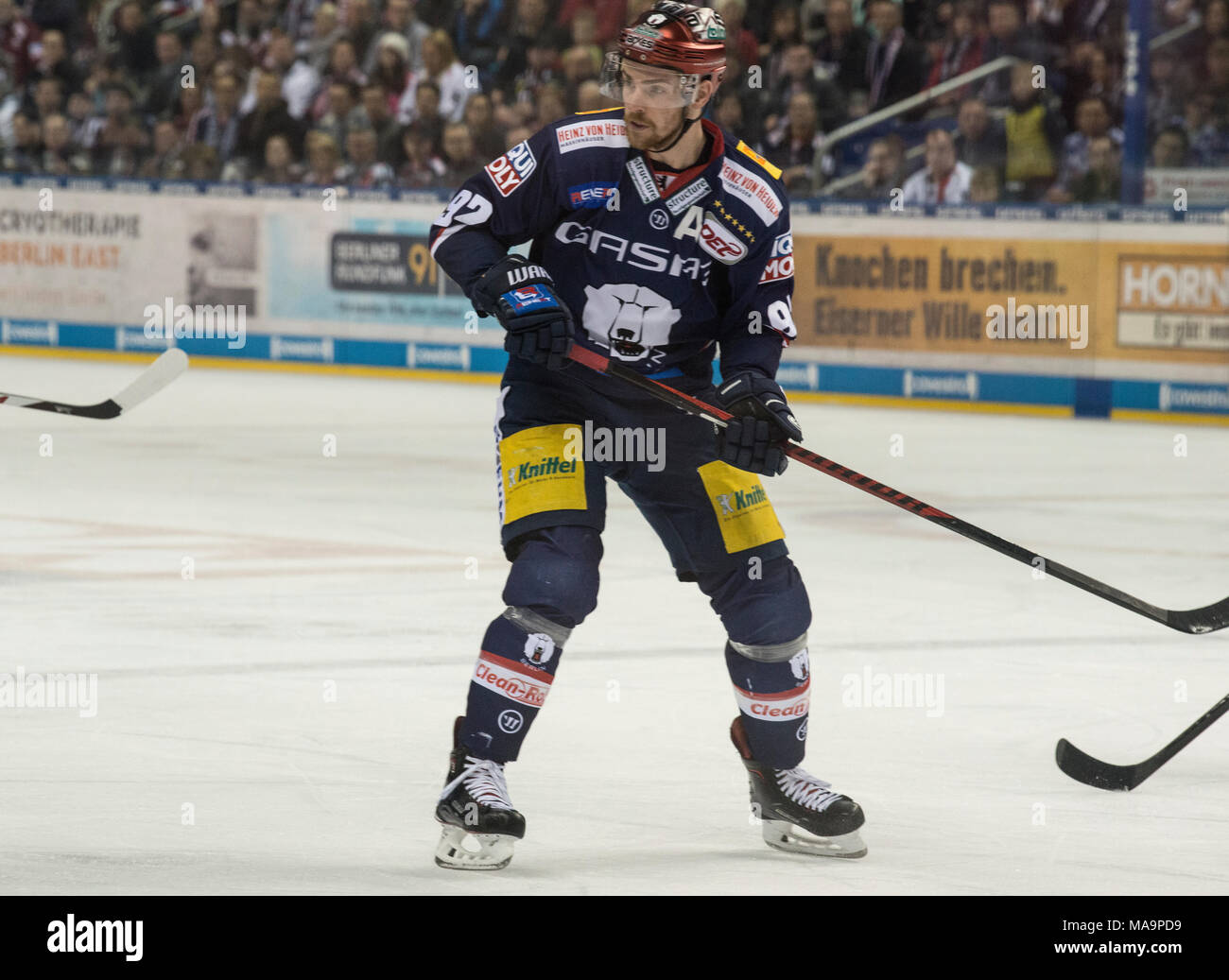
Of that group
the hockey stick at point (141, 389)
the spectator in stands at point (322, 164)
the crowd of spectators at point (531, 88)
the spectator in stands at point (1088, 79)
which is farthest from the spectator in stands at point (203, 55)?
the hockey stick at point (141, 389)

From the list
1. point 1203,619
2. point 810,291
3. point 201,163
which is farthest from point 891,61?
point 1203,619

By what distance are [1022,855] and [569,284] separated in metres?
1.37

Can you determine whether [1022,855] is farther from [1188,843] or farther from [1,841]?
[1,841]

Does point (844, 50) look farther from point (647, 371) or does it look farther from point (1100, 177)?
point (647, 371)

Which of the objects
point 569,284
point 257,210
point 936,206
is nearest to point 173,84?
point 257,210

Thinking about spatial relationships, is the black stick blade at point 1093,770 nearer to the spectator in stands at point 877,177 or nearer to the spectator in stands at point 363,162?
the spectator in stands at point 877,177

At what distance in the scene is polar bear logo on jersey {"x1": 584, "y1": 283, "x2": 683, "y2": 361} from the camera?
4055mm

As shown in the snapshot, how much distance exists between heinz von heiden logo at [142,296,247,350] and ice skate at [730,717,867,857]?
38.9ft

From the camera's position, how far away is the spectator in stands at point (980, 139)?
1278 centimetres

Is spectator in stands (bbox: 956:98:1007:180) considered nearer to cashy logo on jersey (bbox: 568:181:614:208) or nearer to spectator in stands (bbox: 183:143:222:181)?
spectator in stands (bbox: 183:143:222:181)

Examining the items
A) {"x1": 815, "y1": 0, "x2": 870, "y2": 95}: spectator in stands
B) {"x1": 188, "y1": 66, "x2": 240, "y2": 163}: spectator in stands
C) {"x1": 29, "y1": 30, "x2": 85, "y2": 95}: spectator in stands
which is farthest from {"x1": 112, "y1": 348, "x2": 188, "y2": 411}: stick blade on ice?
{"x1": 29, "y1": 30, "x2": 85, "y2": 95}: spectator in stands

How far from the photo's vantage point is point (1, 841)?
3.85 m

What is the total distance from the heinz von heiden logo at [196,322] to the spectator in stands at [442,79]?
1910 mm

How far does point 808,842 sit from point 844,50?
34.1ft
